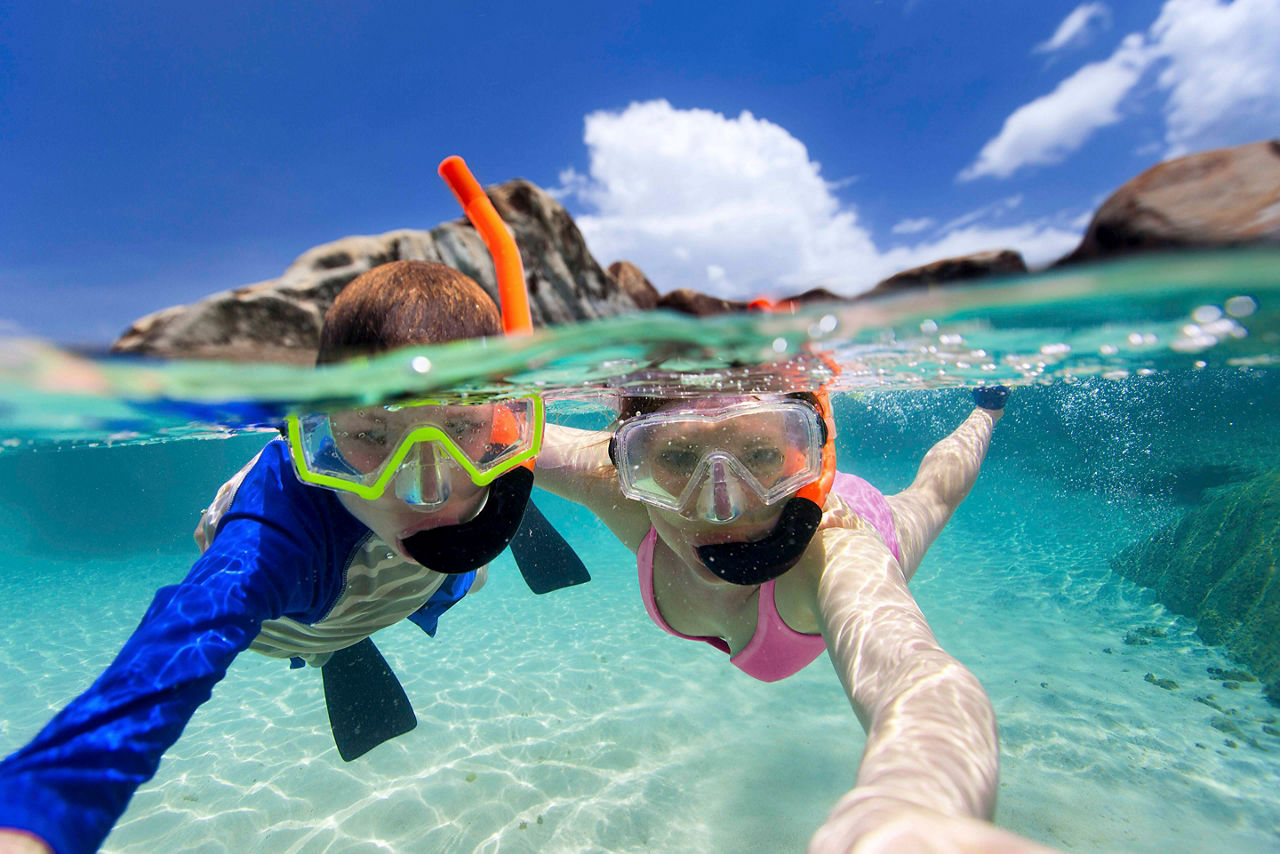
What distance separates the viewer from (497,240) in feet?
10.6

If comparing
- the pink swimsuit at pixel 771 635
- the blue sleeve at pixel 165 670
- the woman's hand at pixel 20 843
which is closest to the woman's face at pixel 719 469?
the pink swimsuit at pixel 771 635

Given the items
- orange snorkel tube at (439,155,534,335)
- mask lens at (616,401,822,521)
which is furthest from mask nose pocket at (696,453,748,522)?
orange snorkel tube at (439,155,534,335)

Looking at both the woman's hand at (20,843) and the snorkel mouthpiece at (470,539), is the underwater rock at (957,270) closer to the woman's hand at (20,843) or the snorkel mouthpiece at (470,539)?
the snorkel mouthpiece at (470,539)

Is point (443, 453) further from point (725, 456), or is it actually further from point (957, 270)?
point (957, 270)

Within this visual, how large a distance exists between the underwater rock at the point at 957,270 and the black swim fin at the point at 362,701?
5.71 m

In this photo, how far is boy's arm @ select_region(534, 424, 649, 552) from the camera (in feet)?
15.0

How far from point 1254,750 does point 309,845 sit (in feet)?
38.0

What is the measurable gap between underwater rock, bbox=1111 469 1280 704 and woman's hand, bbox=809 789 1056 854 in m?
11.8

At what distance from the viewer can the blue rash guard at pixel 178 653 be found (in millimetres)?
1699

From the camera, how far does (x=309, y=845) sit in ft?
17.5

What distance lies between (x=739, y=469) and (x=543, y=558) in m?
3.61

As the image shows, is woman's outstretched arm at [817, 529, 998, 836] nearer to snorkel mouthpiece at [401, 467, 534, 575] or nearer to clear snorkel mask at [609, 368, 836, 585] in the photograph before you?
clear snorkel mask at [609, 368, 836, 585]

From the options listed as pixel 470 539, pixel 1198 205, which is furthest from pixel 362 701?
pixel 1198 205

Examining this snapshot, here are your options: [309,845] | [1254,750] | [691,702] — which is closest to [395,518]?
[309,845]
